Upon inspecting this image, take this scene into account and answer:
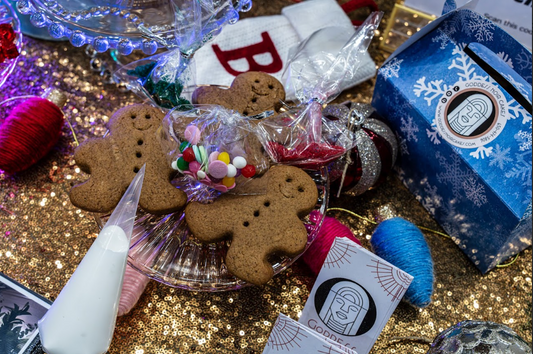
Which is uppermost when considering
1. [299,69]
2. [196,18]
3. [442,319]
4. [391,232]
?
[196,18]

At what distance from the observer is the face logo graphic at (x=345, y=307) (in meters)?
0.73

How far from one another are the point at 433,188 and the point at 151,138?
1.69 feet

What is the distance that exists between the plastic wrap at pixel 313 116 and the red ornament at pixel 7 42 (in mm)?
458

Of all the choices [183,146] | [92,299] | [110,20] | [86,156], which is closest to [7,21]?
[110,20]

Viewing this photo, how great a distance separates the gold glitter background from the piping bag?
156 mm

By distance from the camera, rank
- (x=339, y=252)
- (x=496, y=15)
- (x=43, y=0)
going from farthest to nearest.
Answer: (x=496, y=15) → (x=43, y=0) → (x=339, y=252)

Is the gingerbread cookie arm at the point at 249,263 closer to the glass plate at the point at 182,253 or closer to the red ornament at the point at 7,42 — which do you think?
the glass plate at the point at 182,253

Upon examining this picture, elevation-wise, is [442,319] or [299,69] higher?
[299,69]

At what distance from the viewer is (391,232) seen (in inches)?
33.4

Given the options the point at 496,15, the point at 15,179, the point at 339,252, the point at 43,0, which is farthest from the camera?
the point at 496,15

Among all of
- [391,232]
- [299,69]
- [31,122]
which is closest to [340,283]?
[391,232]

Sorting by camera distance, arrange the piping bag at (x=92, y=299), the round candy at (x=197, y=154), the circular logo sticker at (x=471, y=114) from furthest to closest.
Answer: the circular logo sticker at (x=471, y=114) → the round candy at (x=197, y=154) → the piping bag at (x=92, y=299)

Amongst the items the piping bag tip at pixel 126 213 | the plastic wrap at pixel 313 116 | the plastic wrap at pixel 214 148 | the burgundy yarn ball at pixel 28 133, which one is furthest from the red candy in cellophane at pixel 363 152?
the burgundy yarn ball at pixel 28 133

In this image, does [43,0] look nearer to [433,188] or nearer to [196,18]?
[196,18]
